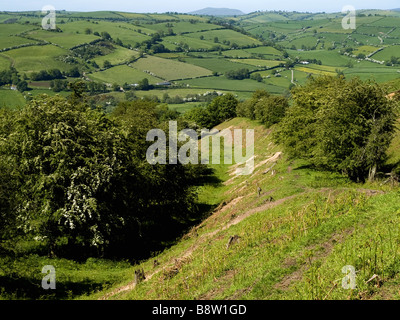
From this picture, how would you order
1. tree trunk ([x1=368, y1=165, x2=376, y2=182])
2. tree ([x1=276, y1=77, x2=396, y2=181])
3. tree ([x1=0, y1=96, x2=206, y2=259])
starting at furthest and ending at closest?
tree trunk ([x1=368, y1=165, x2=376, y2=182])
tree ([x1=276, y1=77, x2=396, y2=181])
tree ([x1=0, y1=96, x2=206, y2=259])

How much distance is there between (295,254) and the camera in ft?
60.2

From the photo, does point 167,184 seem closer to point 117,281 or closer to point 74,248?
point 74,248

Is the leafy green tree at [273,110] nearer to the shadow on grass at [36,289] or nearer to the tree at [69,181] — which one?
the tree at [69,181]

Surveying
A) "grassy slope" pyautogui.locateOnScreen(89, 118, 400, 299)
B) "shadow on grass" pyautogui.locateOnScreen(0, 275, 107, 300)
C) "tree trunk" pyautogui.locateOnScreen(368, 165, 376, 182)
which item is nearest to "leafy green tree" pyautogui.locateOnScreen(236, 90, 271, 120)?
"tree trunk" pyautogui.locateOnScreen(368, 165, 376, 182)

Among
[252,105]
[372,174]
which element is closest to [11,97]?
[252,105]

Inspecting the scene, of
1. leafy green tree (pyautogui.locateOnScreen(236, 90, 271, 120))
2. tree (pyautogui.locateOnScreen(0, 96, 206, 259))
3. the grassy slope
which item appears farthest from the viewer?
leafy green tree (pyautogui.locateOnScreen(236, 90, 271, 120))

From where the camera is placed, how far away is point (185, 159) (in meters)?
46.6

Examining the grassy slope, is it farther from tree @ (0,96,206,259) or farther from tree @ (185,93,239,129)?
tree @ (185,93,239,129)

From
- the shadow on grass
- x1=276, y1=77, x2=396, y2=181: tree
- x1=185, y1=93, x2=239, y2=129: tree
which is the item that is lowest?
the shadow on grass

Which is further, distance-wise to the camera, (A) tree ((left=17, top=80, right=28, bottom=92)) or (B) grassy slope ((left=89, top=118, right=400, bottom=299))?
(A) tree ((left=17, top=80, right=28, bottom=92))

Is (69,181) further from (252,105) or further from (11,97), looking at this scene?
(11,97)

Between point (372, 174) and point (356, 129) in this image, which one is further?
point (372, 174)

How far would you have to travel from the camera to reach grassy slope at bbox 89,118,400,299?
1505 centimetres

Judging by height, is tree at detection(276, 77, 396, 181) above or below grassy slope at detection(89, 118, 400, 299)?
above
